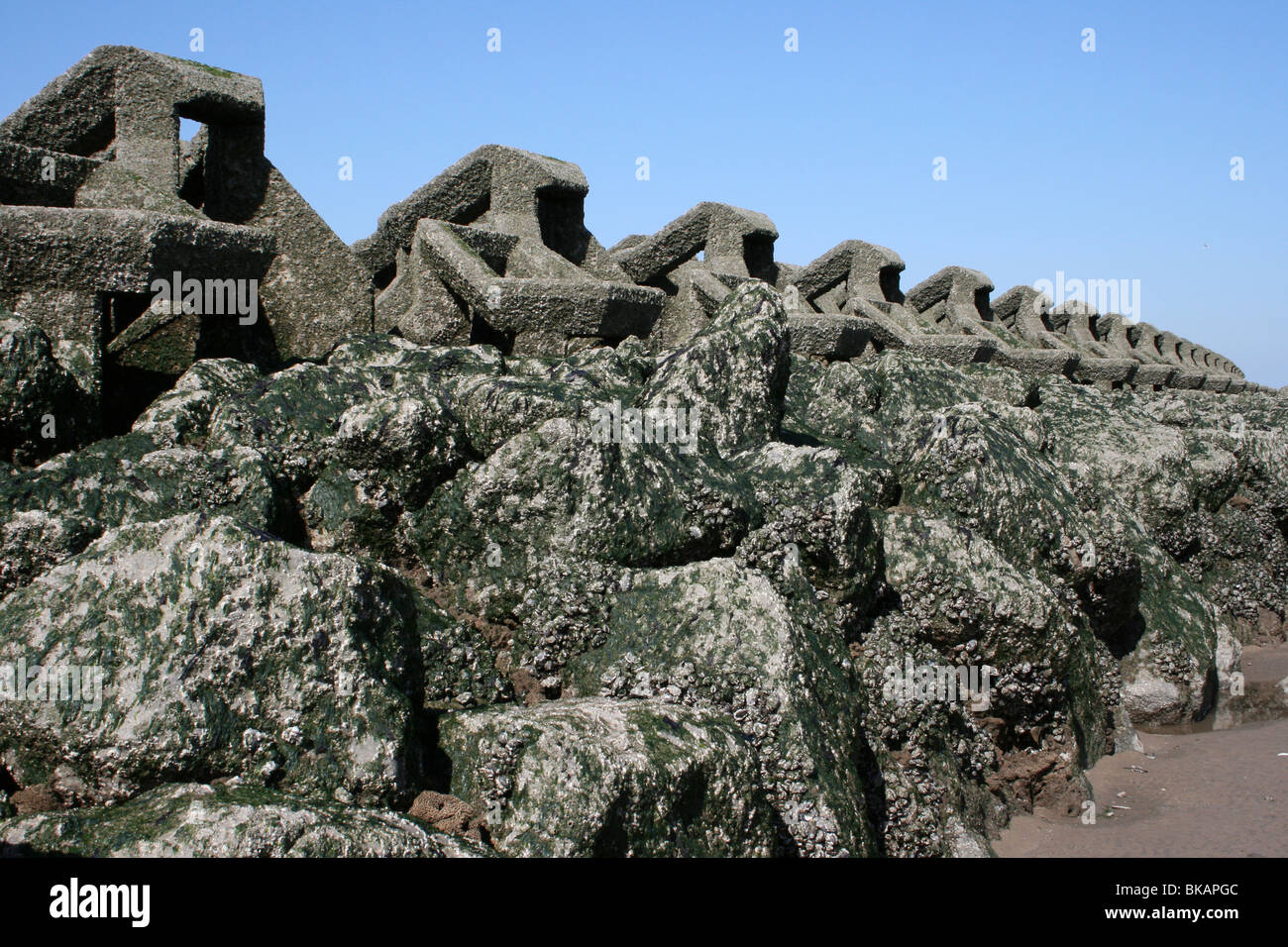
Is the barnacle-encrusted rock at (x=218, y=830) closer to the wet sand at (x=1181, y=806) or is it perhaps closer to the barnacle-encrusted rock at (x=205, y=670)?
the barnacle-encrusted rock at (x=205, y=670)

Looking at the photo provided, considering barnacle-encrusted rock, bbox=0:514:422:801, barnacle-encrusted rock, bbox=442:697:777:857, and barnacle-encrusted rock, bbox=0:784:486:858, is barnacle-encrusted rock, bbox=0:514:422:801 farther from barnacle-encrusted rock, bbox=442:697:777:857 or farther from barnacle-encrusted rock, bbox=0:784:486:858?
barnacle-encrusted rock, bbox=442:697:777:857

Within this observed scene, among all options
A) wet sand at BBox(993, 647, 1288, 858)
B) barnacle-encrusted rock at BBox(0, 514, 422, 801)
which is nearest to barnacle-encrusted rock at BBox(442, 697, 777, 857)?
barnacle-encrusted rock at BBox(0, 514, 422, 801)

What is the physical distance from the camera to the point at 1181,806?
19.9ft

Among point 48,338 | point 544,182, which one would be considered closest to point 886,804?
point 48,338

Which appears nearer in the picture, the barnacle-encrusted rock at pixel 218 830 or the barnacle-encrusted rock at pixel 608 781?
the barnacle-encrusted rock at pixel 218 830

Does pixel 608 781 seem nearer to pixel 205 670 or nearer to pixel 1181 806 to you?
pixel 205 670

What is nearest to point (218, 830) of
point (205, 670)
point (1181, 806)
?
point (205, 670)

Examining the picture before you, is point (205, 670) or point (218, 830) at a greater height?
point (205, 670)

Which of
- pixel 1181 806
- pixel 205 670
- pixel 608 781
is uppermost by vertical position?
pixel 205 670

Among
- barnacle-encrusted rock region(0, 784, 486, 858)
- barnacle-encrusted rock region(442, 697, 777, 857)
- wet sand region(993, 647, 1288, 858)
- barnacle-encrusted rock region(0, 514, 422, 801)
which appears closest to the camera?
barnacle-encrusted rock region(0, 784, 486, 858)

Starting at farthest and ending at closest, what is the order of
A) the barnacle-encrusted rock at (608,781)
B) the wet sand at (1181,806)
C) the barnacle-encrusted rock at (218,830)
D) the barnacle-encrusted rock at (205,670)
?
Result: the wet sand at (1181,806)
the barnacle-encrusted rock at (608,781)
the barnacle-encrusted rock at (205,670)
the barnacle-encrusted rock at (218,830)

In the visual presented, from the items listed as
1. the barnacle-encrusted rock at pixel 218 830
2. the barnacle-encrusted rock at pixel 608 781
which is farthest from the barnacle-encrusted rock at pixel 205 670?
the barnacle-encrusted rock at pixel 608 781

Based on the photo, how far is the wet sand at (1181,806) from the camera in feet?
18.0

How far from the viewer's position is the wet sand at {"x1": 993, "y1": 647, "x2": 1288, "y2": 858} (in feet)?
18.0
